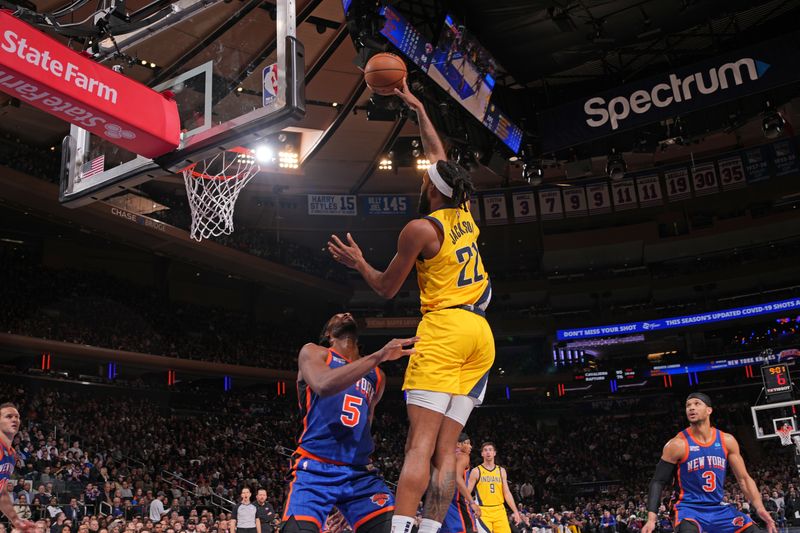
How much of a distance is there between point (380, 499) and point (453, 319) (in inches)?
46.1

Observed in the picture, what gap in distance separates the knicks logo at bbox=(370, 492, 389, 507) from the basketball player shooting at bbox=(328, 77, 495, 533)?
0.29m

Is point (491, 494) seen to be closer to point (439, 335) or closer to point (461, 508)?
point (461, 508)

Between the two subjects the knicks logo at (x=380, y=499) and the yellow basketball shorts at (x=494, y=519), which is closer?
the knicks logo at (x=380, y=499)

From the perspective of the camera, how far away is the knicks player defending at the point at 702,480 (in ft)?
20.9

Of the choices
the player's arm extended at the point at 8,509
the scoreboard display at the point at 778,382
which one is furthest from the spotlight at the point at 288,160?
the player's arm extended at the point at 8,509

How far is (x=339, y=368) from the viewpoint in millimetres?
4230

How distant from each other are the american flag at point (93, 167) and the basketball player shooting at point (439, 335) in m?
3.72

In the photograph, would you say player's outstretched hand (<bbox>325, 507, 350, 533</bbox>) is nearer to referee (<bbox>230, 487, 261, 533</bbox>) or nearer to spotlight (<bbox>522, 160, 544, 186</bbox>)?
referee (<bbox>230, 487, 261, 533</bbox>)

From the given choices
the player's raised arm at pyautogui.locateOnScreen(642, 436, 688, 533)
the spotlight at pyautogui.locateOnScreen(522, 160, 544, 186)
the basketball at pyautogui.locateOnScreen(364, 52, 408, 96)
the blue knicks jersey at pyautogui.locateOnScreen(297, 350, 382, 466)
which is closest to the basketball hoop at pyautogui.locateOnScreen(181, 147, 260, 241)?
the basketball at pyautogui.locateOnScreen(364, 52, 408, 96)

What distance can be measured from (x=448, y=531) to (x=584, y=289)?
2946 centimetres

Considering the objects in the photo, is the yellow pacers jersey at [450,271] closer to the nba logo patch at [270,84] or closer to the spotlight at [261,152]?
the nba logo patch at [270,84]

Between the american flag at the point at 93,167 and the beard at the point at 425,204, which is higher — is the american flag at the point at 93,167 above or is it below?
above

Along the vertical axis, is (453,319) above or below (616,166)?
below

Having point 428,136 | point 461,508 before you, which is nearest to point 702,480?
point 461,508
